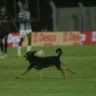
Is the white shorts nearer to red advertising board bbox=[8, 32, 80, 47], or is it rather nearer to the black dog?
the black dog

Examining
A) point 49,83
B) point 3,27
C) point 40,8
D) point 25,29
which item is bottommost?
point 49,83

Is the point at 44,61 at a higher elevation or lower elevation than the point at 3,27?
lower

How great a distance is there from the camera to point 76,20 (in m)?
36.7

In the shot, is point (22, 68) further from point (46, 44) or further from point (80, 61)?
point (46, 44)

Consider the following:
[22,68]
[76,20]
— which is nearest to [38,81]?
[22,68]

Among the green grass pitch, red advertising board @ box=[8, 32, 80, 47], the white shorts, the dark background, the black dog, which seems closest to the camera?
the green grass pitch

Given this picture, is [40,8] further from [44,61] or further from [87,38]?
[44,61]

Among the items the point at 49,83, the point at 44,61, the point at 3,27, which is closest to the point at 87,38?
the point at 3,27

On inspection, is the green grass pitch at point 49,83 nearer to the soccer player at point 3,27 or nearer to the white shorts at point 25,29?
the soccer player at point 3,27

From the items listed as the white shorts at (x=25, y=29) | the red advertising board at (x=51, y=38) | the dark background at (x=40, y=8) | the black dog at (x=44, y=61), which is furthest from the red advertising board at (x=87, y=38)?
the black dog at (x=44, y=61)

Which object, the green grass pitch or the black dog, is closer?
Result: the green grass pitch

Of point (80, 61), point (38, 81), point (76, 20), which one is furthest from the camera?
point (76, 20)

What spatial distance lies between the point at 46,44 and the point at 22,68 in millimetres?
13950

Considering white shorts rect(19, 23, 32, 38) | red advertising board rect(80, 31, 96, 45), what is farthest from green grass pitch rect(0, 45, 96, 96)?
red advertising board rect(80, 31, 96, 45)
